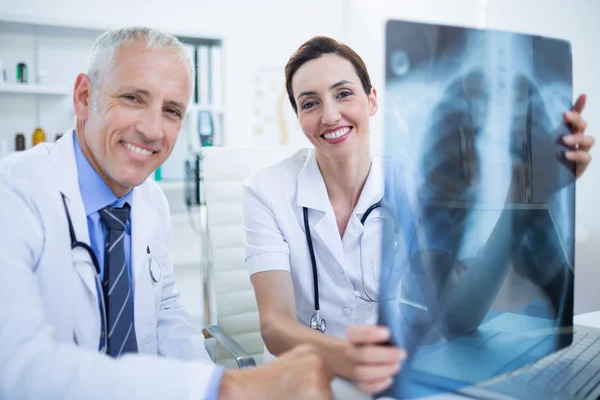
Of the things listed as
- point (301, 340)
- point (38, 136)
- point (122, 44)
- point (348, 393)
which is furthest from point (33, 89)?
point (348, 393)

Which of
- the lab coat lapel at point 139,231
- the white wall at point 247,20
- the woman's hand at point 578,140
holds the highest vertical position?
the white wall at point 247,20

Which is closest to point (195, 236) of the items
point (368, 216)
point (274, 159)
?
point (274, 159)

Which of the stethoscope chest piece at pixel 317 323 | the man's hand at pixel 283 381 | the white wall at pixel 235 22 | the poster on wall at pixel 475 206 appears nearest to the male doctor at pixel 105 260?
the man's hand at pixel 283 381

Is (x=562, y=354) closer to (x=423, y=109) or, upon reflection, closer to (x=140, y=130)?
(x=423, y=109)

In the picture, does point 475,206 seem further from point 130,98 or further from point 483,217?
point 130,98

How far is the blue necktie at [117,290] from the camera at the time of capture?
0.88 meters

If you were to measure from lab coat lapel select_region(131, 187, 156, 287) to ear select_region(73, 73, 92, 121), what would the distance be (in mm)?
201

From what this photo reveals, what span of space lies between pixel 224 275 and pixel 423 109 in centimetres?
101

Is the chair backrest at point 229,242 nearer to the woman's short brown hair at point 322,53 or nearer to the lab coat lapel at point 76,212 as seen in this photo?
the woman's short brown hair at point 322,53

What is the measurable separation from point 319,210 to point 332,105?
0.26 metres

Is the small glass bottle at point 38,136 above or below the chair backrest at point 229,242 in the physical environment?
above

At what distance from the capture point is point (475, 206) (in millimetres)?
589

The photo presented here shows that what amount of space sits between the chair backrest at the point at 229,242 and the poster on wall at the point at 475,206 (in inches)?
→ 36.0

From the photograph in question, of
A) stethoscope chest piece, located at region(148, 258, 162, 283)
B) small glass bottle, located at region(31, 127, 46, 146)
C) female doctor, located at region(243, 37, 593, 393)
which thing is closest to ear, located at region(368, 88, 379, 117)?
female doctor, located at region(243, 37, 593, 393)
